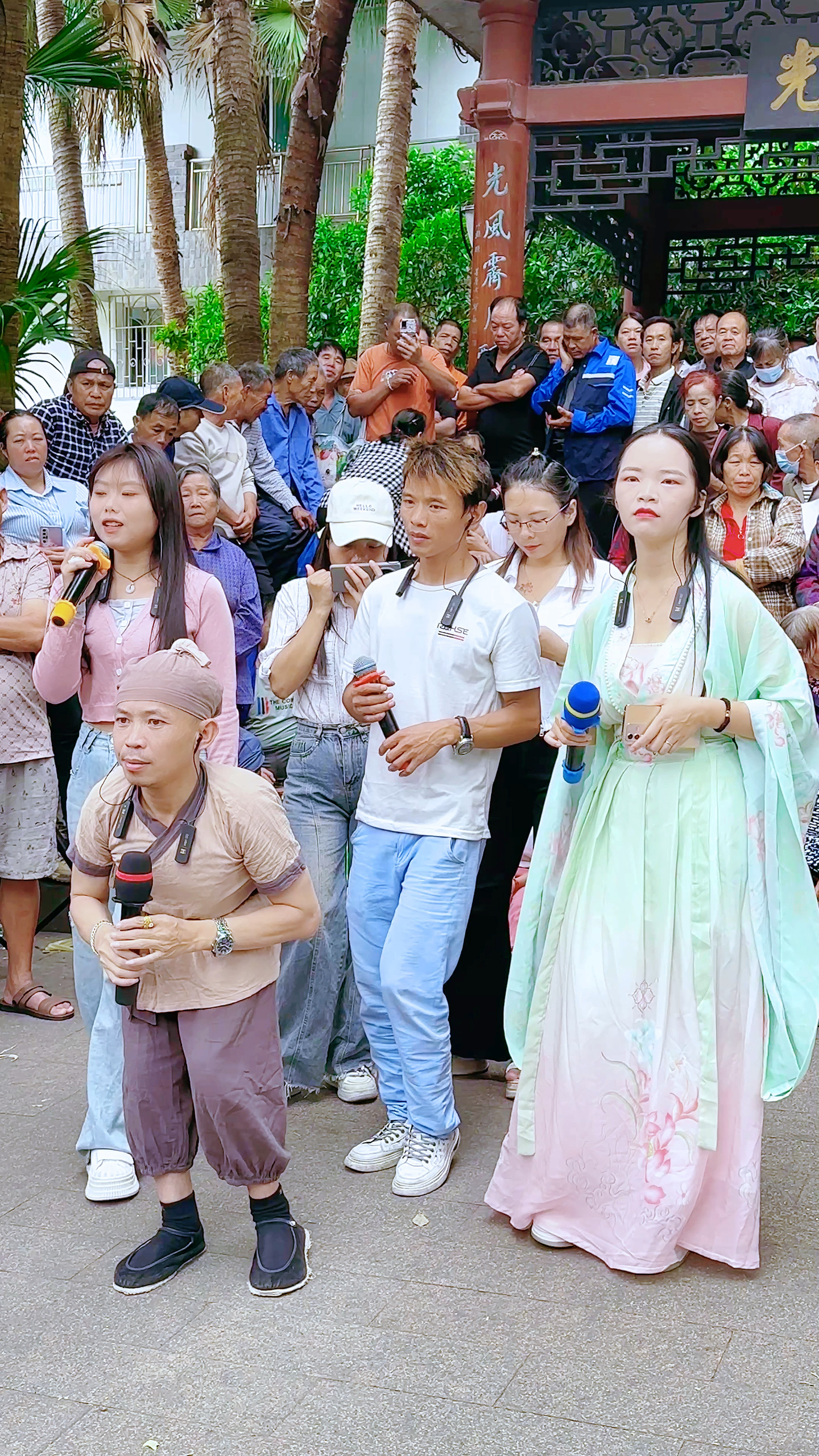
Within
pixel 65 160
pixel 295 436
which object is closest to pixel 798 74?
pixel 295 436

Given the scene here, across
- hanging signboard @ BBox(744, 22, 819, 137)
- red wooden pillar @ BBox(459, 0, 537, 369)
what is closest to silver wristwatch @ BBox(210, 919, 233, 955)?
red wooden pillar @ BBox(459, 0, 537, 369)

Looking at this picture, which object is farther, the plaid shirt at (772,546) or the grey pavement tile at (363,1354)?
the plaid shirt at (772,546)

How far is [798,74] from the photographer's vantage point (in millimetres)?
8984

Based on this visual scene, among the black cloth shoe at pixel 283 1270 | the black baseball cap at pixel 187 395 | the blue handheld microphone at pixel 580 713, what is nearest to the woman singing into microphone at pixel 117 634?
the black cloth shoe at pixel 283 1270

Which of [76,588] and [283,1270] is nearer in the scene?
[283,1270]

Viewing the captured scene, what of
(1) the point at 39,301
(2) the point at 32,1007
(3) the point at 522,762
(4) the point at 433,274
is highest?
(4) the point at 433,274

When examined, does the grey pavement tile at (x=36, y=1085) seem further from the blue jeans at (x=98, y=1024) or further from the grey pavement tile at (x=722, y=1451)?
the grey pavement tile at (x=722, y=1451)

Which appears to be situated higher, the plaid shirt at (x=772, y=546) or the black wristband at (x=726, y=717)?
the plaid shirt at (x=772, y=546)

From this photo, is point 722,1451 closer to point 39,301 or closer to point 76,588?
point 76,588

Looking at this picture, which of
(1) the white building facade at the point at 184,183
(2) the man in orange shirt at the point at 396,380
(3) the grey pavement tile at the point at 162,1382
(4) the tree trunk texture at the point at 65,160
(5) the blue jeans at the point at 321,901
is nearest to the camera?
(3) the grey pavement tile at the point at 162,1382

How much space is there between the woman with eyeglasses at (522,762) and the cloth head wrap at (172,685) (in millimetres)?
1542

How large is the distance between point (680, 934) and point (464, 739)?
A: 82 centimetres

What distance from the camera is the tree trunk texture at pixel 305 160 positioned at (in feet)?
39.9

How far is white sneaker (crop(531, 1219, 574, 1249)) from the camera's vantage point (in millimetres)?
3693
